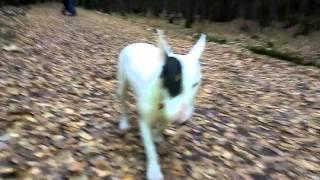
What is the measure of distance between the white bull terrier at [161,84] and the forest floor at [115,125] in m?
0.54

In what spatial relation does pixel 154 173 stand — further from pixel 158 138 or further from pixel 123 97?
pixel 123 97

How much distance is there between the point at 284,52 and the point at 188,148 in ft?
30.1

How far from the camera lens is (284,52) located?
13359mm

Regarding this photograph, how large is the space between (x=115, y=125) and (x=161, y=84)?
1.72 m

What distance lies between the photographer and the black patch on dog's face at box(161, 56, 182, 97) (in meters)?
3.54

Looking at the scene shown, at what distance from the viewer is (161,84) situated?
3.62 m

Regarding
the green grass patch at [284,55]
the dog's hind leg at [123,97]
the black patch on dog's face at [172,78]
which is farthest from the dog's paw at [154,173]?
the green grass patch at [284,55]

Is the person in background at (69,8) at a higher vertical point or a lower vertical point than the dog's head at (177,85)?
lower

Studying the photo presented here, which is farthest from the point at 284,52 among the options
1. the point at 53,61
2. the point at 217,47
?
the point at 53,61

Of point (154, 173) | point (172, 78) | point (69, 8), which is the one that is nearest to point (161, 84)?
point (172, 78)

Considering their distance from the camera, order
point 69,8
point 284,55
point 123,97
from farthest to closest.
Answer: point 69,8, point 284,55, point 123,97

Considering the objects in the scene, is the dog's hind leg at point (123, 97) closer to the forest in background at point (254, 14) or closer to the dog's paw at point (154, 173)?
the dog's paw at point (154, 173)

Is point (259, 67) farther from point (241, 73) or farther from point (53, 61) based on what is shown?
point (53, 61)

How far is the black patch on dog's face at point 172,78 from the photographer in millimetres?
3541
